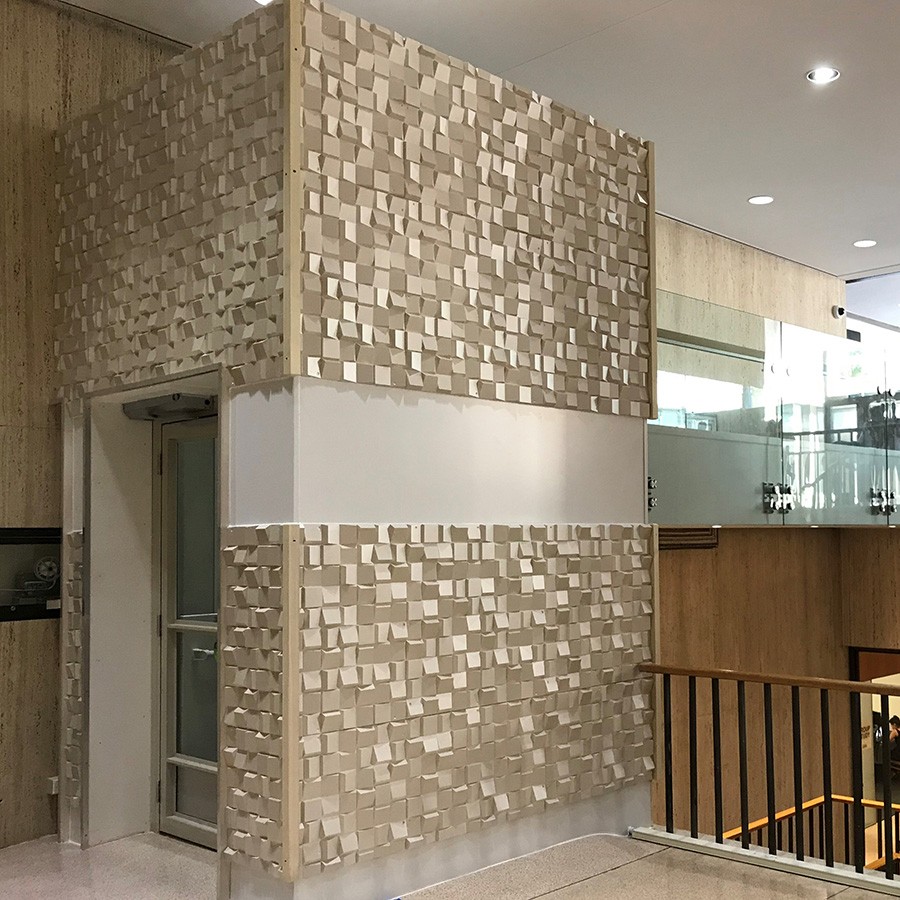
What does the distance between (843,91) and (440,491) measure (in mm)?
3202

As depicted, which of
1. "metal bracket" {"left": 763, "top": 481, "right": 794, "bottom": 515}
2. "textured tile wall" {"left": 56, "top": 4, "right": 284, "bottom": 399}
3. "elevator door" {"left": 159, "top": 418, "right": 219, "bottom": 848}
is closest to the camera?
"textured tile wall" {"left": 56, "top": 4, "right": 284, "bottom": 399}

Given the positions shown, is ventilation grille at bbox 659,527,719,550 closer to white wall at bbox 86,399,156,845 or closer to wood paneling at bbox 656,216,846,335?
wood paneling at bbox 656,216,846,335

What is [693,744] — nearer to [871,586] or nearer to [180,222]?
[180,222]

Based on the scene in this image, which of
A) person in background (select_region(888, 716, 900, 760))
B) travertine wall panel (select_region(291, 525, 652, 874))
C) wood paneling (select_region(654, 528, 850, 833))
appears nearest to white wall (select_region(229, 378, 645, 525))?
Result: travertine wall panel (select_region(291, 525, 652, 874))

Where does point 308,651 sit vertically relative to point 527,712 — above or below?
above

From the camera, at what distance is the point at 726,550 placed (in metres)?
8.11

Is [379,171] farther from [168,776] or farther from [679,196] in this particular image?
[679,196]

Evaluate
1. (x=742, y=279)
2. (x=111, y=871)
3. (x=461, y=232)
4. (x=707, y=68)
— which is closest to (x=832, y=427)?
(x=742, y=279)

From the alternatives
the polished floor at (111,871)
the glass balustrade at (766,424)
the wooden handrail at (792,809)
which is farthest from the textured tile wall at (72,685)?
the wooden handrail at (792,809)

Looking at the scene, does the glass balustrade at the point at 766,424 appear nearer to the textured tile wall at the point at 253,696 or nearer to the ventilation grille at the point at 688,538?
the ventilation grille at the point at 688,538

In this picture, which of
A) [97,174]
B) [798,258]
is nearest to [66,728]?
[97,174]

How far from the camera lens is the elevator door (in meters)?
4.75

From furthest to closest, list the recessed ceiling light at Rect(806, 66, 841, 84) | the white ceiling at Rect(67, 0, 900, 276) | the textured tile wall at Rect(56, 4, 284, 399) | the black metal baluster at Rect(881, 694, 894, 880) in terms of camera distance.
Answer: the recessed ceiling light at Rect(806, 66, 841, 84) < the white ceiling at Rect(67, 0, 900, 276) < the black metal baluster at Rect(881, 694, 894, 880) < the textured tile wall at Rect(56, 4, 284, 399)

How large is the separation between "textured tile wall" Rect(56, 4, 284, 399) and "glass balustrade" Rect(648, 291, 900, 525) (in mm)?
2477
